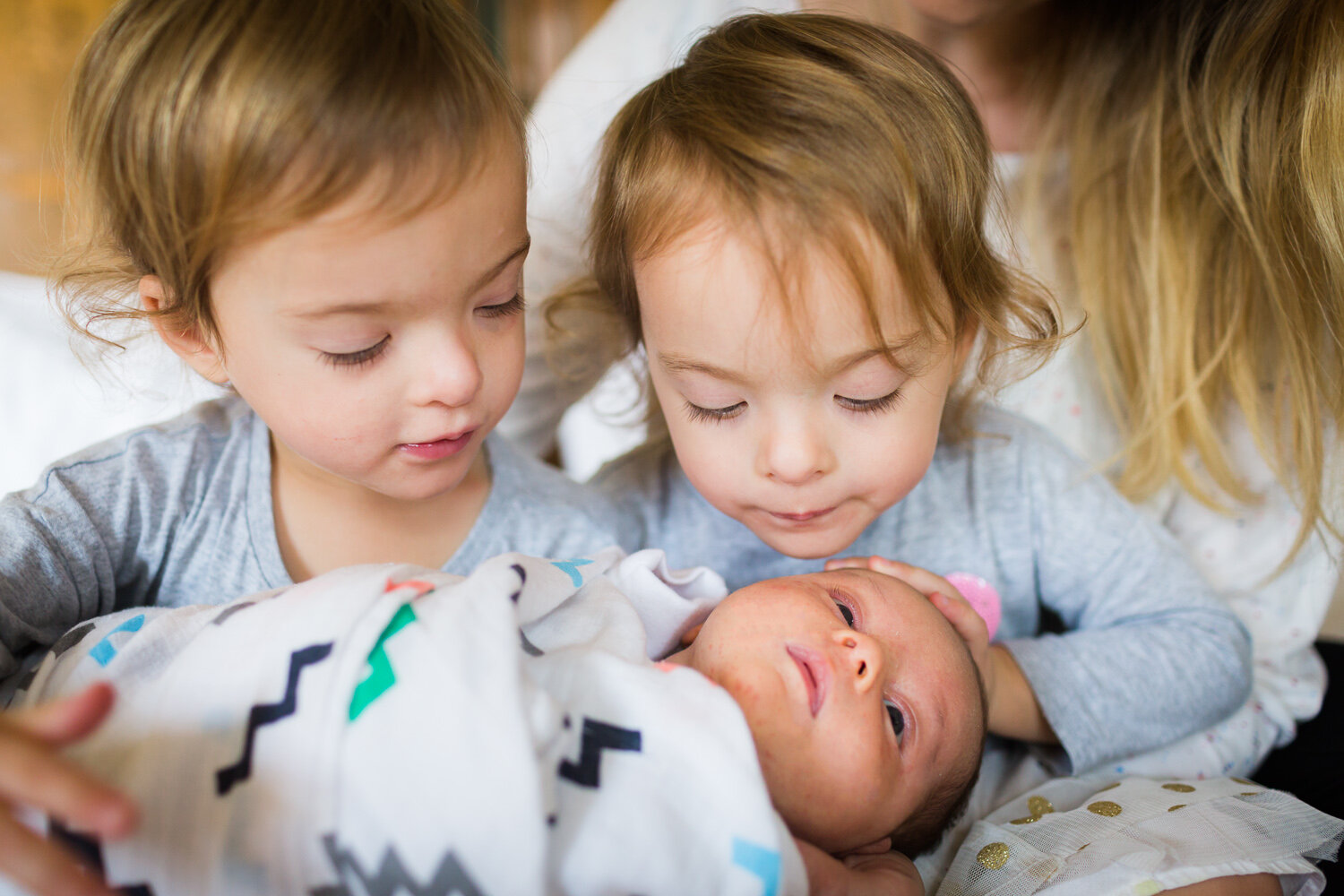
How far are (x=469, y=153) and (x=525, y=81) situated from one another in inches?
111

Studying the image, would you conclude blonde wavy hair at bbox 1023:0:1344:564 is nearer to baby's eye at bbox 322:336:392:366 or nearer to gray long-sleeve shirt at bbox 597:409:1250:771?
gray long-sleeve shirt at bbox 597:409:1250:771

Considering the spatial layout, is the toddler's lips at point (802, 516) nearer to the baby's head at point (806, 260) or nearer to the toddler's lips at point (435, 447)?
the baby's head at point (806, 260)

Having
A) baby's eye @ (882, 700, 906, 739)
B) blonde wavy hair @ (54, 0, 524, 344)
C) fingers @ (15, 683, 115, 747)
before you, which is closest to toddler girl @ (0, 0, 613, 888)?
blonde wavy hair @ (54, 0, 524, 344)

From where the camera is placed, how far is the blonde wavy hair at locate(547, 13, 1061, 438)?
33.4 inches

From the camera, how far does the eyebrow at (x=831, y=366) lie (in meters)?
0.87

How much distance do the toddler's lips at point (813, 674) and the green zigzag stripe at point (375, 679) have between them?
0.34 metres

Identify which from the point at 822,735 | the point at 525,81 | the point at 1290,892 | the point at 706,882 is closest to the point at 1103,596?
the point at 1290,892

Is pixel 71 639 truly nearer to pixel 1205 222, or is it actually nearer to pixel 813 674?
pixel 813 674

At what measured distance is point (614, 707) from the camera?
0.75 m

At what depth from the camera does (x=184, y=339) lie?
3.03 ft

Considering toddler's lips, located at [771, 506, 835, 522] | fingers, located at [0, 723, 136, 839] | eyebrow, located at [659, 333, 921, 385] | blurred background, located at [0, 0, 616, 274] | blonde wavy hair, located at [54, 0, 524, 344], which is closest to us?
fingers, located at [0, 723, 136, 839]

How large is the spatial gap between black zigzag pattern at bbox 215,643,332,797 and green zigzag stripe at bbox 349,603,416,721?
0.11 ft

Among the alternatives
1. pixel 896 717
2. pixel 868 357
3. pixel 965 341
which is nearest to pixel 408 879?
pixel 896 717

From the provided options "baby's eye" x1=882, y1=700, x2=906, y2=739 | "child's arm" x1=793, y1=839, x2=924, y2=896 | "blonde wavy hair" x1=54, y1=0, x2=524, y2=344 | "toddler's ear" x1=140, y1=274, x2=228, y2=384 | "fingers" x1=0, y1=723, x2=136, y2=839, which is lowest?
"child's arm" x1=793, y1=839, x2=924, y2=896
